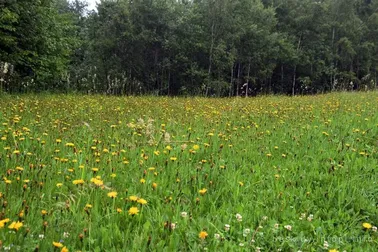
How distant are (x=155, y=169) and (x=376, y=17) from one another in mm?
37013

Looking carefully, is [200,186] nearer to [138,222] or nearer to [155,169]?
[155,169]

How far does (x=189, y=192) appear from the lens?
9.54 feet

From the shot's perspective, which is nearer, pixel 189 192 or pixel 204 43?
Result: pixel 189 192

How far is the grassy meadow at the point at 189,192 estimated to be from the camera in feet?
7.20

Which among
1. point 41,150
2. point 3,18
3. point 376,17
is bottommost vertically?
point 41,150

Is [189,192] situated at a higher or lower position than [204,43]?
lower

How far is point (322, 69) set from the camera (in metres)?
32.4

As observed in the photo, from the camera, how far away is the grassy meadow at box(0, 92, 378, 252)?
2193 millimetres

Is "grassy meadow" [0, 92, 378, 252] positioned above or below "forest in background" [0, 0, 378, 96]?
below

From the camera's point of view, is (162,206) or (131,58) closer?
(162,206)

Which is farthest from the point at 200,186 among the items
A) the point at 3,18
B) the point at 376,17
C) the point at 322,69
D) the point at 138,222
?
the point at 376,17

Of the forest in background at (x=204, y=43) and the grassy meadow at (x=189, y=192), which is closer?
the grassy meadow at (x=189, y=192)

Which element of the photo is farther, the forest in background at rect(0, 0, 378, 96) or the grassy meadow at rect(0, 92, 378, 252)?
the forest in background at rect(0, 0, 378, 96)

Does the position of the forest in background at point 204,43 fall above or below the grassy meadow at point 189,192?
above
